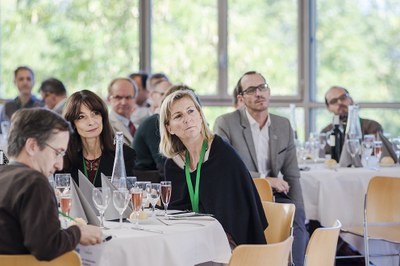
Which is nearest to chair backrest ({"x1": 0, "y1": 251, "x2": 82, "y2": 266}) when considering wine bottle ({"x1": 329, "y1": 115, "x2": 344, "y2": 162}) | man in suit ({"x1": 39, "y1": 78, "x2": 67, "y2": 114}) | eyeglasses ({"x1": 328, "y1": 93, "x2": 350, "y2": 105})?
wine bottle ({"x1": 329, "y1": 115, "x2": 344, "y2": 162})

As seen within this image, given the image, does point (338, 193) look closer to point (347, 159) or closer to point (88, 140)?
point (347, 159)

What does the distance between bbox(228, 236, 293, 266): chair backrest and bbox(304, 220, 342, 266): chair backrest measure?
169 mm

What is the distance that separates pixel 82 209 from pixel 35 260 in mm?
777

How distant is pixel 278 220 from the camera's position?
4.57 meters

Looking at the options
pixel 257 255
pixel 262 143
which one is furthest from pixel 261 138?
pixel 257 255

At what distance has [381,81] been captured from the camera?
10.6 metres

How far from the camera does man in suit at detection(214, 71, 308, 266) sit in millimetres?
6324

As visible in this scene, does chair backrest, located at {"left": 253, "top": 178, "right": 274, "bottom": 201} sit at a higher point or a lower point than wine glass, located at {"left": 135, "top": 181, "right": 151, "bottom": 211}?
lower

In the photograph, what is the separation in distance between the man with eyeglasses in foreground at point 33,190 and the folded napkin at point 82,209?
21.6 inches

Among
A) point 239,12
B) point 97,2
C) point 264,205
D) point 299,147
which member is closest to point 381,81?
point 239,12

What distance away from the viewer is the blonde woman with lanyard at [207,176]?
448 cm

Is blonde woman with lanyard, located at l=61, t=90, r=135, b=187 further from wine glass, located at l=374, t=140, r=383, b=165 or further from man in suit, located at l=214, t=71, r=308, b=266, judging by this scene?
wine glass, located at l=374, t=140, r=383, b=165

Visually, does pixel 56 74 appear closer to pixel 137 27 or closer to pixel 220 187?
pixel 137 27

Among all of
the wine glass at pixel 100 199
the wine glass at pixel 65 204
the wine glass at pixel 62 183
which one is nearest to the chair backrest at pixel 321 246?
the wine glass at pixel 100 199
